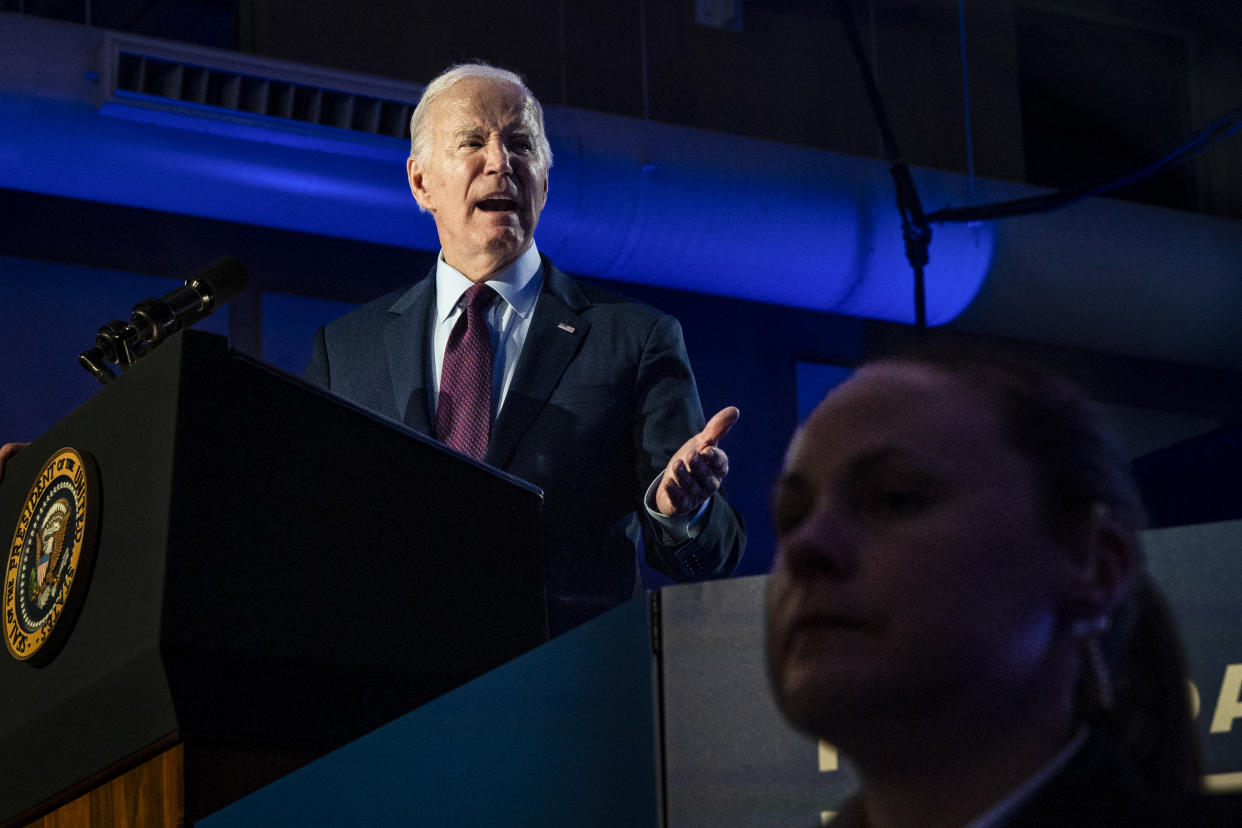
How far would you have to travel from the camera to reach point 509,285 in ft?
6.41

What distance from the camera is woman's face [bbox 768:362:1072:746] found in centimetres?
62

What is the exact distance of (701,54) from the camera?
→ 4996 mm

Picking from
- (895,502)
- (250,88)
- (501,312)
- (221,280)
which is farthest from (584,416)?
(250,88)

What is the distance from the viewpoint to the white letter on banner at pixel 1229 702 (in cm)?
85

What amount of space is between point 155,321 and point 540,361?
52cm

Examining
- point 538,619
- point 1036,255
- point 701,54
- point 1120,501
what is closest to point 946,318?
point 1036,255

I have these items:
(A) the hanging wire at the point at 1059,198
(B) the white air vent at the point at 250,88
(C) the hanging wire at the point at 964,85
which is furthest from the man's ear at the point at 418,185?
(C) the hanging wire at the point at 964,85

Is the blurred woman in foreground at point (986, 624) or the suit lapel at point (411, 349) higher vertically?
the suit lapel at point (411, 349)

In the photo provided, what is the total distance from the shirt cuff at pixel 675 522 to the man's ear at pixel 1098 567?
0.94 m

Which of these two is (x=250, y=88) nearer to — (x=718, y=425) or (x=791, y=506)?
(x=718, y=425)

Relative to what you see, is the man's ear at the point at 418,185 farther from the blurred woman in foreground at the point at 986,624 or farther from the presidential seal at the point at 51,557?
the blurred woman in foreground at the point at 986,624

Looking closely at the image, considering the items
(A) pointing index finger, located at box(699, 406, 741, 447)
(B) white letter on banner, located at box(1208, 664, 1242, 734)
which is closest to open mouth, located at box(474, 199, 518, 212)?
(A) pointing index finger, located at box(699, 406, 741, 447)

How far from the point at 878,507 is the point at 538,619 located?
80 cm

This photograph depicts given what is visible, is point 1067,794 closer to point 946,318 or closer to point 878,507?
point 878,507
